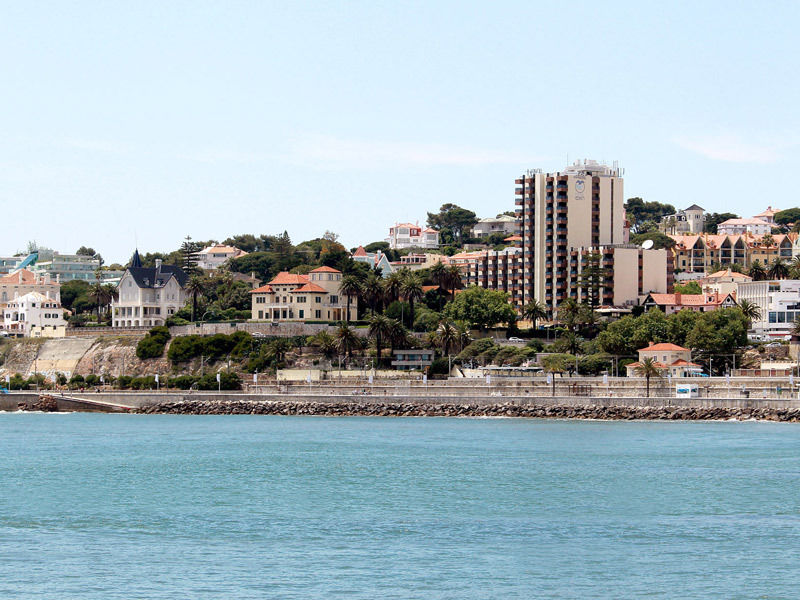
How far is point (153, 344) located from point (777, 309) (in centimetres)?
5973

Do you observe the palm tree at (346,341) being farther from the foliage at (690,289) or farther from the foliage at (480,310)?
the foliage at (690,289)

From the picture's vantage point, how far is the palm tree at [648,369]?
300 ft

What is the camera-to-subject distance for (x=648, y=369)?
91250mm

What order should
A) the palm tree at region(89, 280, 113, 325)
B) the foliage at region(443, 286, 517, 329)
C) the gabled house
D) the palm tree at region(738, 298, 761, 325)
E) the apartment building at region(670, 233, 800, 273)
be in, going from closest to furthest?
1. the palm tree at region(738, 298, 761, 325)
2. the foliage at region(443, 286, 517, 329)
3. the gabled house
4. the palm tree at region(89, 280, 113, 325)
5. the apartment building at region(670, 233, 800, 273)

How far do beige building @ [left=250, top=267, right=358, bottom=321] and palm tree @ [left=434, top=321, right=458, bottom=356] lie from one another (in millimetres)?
17686

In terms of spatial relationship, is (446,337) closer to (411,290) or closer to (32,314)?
(411,290)

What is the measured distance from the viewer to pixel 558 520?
4403 centimetres

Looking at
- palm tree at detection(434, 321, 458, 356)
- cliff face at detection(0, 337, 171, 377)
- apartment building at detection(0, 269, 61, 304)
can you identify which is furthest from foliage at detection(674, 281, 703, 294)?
apartment building at detection(0, 269, 61, 304)

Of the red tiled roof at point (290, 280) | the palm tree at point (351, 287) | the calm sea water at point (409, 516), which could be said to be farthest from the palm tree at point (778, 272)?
the calm sea water at point (409, 516)

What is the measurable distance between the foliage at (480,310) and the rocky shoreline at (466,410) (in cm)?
2768

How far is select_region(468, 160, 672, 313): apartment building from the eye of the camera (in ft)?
437

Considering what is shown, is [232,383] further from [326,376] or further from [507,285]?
[507,285]

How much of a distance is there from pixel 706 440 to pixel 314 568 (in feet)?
130

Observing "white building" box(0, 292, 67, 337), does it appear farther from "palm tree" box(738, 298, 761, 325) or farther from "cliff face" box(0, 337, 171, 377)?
"palm tree" box(738, 298, 761, 325)
